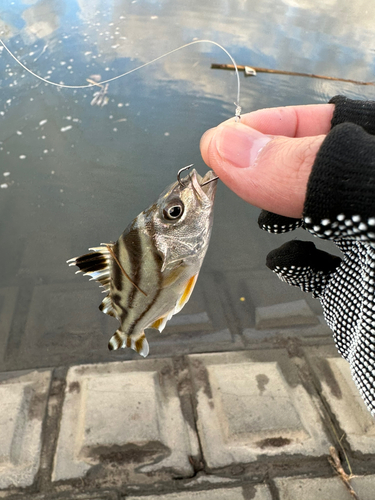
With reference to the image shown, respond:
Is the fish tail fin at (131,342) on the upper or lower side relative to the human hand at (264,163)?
lower

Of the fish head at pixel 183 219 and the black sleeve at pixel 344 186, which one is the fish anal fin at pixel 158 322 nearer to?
the fish head at pixel 183 219

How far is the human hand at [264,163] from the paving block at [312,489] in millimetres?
1512

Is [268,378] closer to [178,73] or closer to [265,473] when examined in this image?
[265,473]

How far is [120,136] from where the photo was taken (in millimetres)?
3875

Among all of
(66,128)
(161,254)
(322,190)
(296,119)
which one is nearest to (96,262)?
(161,254)

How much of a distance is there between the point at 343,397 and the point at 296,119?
5.58ft

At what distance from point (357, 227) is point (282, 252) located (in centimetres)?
70

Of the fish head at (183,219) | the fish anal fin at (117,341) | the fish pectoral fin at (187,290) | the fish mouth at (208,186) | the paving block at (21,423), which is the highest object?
the fish mouth at (208,186)

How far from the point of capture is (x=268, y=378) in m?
2.30

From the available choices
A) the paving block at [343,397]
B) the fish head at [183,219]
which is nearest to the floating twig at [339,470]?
the paving block at [343,397]

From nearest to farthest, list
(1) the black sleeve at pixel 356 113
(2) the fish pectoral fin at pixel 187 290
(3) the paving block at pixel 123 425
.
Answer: (2) the fish pectoral fin at pixel 187 290
(1) the black sleeve at pixel 356 113
(3) the paving block at pixel 123 425

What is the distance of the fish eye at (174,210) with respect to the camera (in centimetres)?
128

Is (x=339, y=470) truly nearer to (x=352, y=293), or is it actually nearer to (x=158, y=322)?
(x=352, y=293)

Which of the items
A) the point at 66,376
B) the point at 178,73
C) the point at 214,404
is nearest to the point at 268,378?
the point at 214,404
